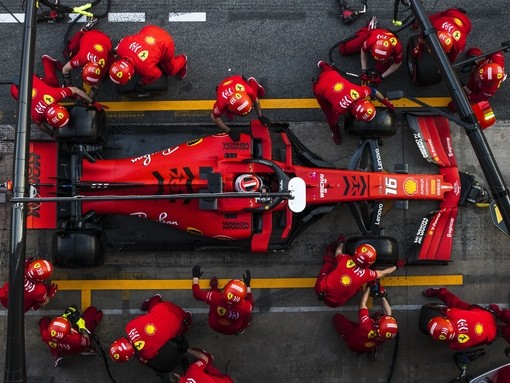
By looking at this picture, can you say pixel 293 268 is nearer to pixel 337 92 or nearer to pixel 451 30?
pixel 337 92

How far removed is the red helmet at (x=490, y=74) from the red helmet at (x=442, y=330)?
3353mm

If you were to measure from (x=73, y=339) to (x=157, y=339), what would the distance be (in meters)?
1.23

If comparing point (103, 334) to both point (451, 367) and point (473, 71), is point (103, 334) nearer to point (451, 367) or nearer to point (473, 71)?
point (451, 367)

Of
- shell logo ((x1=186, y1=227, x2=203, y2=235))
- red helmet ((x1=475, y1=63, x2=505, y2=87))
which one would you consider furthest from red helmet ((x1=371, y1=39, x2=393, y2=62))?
shell logo ((x1=186, y1=227, x2=203, y2=235))

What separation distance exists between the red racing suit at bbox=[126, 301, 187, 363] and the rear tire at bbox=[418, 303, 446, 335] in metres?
3.50

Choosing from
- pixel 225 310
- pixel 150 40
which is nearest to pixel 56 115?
pixel 150 40

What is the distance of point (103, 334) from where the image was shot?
7.61m

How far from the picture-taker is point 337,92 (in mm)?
6750

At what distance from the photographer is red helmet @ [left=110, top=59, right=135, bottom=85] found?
643 cm

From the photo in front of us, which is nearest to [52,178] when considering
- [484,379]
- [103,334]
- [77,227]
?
[77,227]

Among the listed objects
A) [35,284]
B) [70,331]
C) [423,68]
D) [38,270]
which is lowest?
[70,331]

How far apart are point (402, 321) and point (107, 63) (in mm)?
5866

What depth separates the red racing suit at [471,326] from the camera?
6.60 meters

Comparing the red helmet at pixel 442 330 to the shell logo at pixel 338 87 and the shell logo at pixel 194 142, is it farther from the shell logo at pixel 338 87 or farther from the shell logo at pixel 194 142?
the shell logo at pixel 194 142
